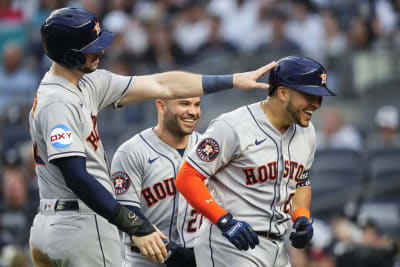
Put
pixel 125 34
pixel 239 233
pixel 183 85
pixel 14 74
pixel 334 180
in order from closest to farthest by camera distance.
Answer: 1. pixel 239 233
2. pixel 183 85
3. pixel 334 180
4. pixel 125 34
5. pixel 14 74

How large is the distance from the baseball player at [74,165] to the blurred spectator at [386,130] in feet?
16.5

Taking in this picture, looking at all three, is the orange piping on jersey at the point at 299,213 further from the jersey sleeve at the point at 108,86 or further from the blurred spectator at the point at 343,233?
the blurred spectator at the point at 343,233

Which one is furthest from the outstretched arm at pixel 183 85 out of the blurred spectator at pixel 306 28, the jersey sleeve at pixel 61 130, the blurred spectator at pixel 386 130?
the blurred spectator at pixel 306 28

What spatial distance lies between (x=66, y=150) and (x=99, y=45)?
58 cm

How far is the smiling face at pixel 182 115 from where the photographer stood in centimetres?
498

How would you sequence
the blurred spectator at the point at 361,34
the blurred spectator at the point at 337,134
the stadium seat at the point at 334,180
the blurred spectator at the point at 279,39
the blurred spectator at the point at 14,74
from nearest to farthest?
the stadium seat at the point at 334,180, the blurred spectator at the point at 337,134, the blurred spectator at the point at 361,34, the blurred spectator at the point at 279,39, the blurred spectator at the point at 14,74

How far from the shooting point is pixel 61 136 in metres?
3.58

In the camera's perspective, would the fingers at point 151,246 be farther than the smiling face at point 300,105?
No

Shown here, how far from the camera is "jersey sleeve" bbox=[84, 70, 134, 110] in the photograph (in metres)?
4.02

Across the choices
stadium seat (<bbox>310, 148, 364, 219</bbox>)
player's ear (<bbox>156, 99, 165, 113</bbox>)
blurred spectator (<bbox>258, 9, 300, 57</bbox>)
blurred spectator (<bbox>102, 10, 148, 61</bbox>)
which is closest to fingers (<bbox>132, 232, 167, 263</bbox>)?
player's ear (<bbox>156, 99, 165, 113</bbox>)

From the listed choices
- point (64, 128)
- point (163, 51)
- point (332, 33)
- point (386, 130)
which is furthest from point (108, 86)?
point (163, 51)

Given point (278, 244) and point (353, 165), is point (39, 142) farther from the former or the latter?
point (353, 165)

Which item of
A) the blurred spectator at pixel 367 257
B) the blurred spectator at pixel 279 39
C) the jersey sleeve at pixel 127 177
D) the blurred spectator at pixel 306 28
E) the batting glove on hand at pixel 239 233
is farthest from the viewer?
the blurred spectator at pixel 306 28

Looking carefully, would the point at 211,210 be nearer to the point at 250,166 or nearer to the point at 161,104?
the point at 250,166
